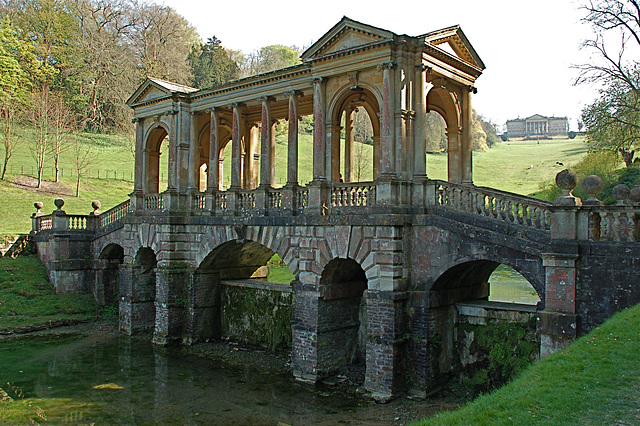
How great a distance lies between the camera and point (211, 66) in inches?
2120

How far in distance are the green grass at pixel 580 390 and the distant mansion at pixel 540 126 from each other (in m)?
97.7

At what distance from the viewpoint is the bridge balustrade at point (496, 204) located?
10836 millimetres

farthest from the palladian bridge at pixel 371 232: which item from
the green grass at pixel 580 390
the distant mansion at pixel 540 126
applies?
the distant mansion at pixel 540 126

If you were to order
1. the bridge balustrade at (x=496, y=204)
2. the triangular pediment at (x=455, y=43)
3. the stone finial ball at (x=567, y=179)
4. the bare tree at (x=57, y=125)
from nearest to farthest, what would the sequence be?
the stone finial ball at (x=567, y=179) → the bridge balustrade at (x=496, y=204) → the triangular pediment at (x=455, y=43) → the bare tree at (x=57, y=125)

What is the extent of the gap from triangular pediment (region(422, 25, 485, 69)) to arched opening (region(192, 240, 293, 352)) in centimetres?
869

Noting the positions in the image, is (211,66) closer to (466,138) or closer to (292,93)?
(292,93)

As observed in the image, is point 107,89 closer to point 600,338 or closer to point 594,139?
point 594,139

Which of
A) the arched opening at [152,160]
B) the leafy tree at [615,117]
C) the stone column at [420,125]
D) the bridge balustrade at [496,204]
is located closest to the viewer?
the bridge balustrade at [496,204]

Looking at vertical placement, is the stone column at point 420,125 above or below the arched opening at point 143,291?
above

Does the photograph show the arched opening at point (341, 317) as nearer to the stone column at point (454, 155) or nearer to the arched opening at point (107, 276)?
the stone column at point (454, 155)

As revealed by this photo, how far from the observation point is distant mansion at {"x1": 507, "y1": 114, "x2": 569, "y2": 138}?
98.4m

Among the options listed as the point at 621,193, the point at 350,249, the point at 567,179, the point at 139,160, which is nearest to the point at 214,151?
the point at 139,160

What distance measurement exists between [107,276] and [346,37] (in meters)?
16.2

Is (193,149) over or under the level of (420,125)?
over
